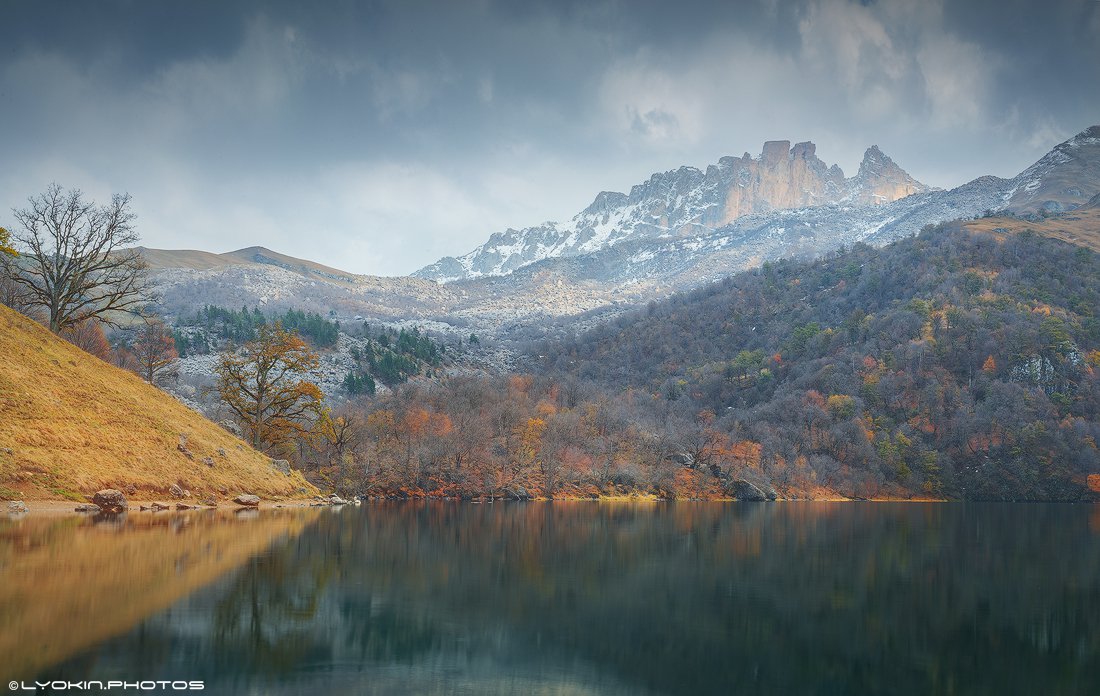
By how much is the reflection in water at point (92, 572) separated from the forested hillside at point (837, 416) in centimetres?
4853

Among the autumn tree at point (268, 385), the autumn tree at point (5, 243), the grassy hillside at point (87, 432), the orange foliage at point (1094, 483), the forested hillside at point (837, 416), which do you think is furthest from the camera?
the orange foliage at point (1094, 483)

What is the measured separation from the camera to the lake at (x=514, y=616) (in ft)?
40.8

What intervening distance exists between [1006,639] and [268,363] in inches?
2143

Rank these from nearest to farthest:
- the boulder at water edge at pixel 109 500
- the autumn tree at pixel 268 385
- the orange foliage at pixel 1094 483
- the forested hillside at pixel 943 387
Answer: the boulder at water edge at pixel 109 500 → the autumn tree at pixel 268 385 → the orange foliage at pixel 1094 483 → the forested hillside at pixel 943 387

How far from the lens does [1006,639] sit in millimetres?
16766

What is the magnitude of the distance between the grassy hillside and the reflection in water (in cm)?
423

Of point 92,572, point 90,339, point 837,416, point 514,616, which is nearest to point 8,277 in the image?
point 90,339

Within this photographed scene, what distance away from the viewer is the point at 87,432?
119ft

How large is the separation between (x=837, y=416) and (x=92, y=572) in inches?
5540

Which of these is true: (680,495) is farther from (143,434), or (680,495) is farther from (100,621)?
(100,621)

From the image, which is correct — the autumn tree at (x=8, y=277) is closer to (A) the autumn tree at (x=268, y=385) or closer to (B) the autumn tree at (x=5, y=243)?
(B) the autumn tree at (x=5, y=243)

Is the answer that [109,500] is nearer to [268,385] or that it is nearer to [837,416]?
[268,385]

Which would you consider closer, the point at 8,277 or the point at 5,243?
the point at 5,243

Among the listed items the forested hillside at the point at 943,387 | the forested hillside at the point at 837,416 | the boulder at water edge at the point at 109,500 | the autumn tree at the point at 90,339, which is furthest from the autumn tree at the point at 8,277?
the forested hillside at the point at 943,387
